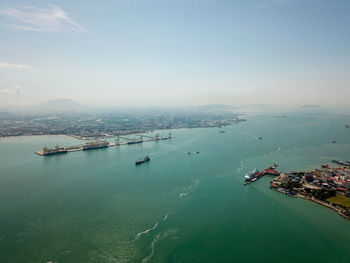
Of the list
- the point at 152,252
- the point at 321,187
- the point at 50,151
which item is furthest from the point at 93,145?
the point at 321,187

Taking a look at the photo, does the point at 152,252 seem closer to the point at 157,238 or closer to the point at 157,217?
the point at 157,238

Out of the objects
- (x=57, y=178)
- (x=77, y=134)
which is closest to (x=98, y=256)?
(x=57, y=178)

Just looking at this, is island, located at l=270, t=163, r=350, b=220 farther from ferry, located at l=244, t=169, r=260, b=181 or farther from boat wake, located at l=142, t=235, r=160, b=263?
boat wake, located at l=142, t=235, r=160, b=263

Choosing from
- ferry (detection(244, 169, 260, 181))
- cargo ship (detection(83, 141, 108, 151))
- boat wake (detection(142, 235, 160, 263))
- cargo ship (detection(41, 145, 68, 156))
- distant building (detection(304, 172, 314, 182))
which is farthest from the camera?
cargo ship (detection(83, 141, 108, 151))

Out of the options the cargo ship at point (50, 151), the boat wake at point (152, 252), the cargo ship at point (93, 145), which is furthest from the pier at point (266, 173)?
the cargo ship at point (50, 151)

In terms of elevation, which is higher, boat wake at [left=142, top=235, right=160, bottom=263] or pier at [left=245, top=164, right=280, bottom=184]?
pier at [left=245, top=164, right=280, bottom=184]

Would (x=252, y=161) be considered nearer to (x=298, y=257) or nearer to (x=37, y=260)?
(x=298, y=257)

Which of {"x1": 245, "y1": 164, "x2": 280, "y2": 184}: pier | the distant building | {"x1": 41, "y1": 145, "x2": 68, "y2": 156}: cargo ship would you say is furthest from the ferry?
{"x1": 41, "y1": 145, "x2": 68, "y2": 156}: cargo ship

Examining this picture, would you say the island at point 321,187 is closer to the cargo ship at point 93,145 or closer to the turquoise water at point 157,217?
the turquoise water at point 157,217
